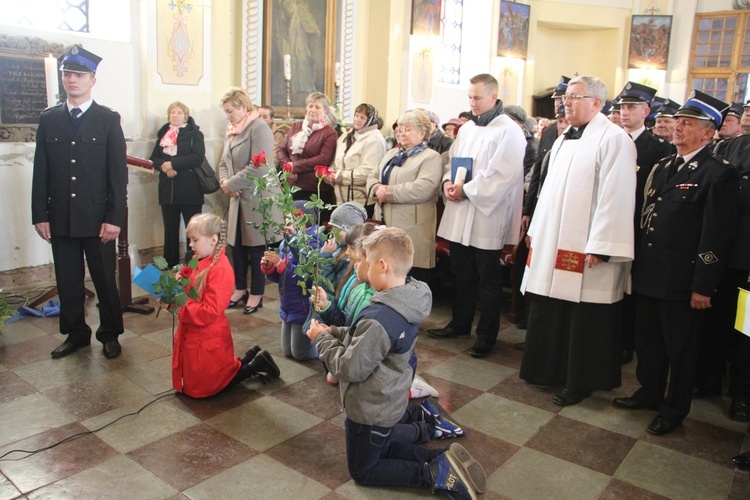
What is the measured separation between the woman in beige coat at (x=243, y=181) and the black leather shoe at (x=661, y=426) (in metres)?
2.99

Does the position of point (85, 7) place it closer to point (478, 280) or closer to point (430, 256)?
point (430, 256)

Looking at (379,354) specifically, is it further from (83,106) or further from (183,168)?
(183,168)

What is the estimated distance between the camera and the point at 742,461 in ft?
9.50

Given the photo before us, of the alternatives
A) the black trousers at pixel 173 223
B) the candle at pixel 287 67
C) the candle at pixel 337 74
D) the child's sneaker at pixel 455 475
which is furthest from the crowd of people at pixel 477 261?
the candle at pixel 337 74

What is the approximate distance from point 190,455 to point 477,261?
90.9 inches

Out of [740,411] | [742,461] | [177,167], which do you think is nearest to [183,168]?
[177,167]

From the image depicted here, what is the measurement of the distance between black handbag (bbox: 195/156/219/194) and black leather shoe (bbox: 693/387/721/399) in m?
4.39

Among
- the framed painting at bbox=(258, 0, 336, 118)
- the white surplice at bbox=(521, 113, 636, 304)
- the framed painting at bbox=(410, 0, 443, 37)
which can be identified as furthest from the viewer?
the framed painting at bbox=(410, 0, 443, 37)

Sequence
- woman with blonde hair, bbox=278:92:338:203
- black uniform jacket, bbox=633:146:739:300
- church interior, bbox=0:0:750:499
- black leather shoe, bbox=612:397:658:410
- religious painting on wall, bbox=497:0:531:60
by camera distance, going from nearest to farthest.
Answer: church interior, bbox=0:0:750:499, black uniform jacket, bbox=633:146:739:300, black leather shoe, bbox=612:397:658:410, woman with blonde hair, bbox=278:92:338:203, religious painting on wall, bbox=497:0:531:60

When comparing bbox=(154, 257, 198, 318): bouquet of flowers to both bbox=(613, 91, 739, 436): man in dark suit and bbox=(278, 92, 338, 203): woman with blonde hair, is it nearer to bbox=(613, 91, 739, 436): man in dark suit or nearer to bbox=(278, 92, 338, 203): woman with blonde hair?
bbox=(613, 91, 739, 436): man in dark suit

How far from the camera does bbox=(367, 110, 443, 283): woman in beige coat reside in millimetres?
4625

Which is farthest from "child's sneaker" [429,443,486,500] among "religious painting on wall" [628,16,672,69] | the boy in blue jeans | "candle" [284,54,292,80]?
"religious painting on wall" [628,16,672,69]

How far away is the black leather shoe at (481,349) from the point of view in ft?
14.1

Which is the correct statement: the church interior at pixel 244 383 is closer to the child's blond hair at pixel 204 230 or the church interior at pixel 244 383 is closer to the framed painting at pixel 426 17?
the framed painting at pixel 426 17
